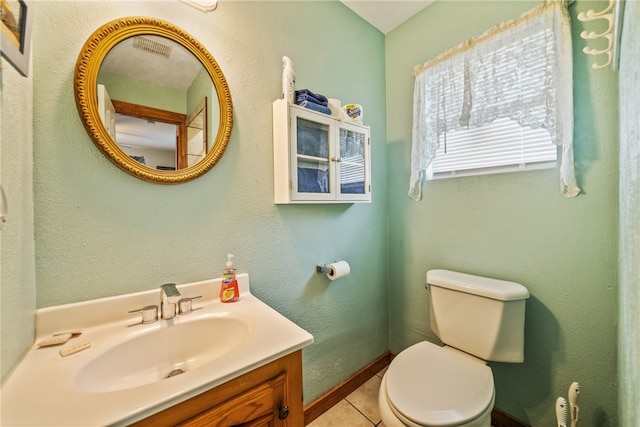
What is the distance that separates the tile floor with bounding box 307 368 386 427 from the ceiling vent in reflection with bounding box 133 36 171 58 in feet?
6.22

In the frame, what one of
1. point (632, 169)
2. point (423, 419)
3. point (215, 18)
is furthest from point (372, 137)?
point (423, 419)

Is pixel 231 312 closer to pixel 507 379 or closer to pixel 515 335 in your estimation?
pixel 515 335

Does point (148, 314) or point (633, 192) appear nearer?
point (633, 192)

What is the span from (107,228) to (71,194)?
14cm

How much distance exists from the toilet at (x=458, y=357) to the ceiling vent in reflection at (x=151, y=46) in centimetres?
159

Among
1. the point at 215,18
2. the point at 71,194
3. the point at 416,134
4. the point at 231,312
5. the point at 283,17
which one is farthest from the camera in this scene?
the point at 416,134

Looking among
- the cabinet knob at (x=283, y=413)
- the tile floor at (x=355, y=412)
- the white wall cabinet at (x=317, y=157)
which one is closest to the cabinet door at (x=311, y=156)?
the white wall cabinet at (x=317, y=157)

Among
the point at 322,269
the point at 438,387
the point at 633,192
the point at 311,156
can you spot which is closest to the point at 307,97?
the point at 311,156

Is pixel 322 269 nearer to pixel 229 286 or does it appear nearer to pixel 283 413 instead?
pixel 229 286

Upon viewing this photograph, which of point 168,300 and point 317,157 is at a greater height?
point 317,157

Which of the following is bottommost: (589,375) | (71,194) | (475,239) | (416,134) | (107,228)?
(589,375)

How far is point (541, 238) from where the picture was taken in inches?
45.4

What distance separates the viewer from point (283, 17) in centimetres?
124

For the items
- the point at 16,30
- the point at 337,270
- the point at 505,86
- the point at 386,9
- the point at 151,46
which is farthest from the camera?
the point at 386,9
